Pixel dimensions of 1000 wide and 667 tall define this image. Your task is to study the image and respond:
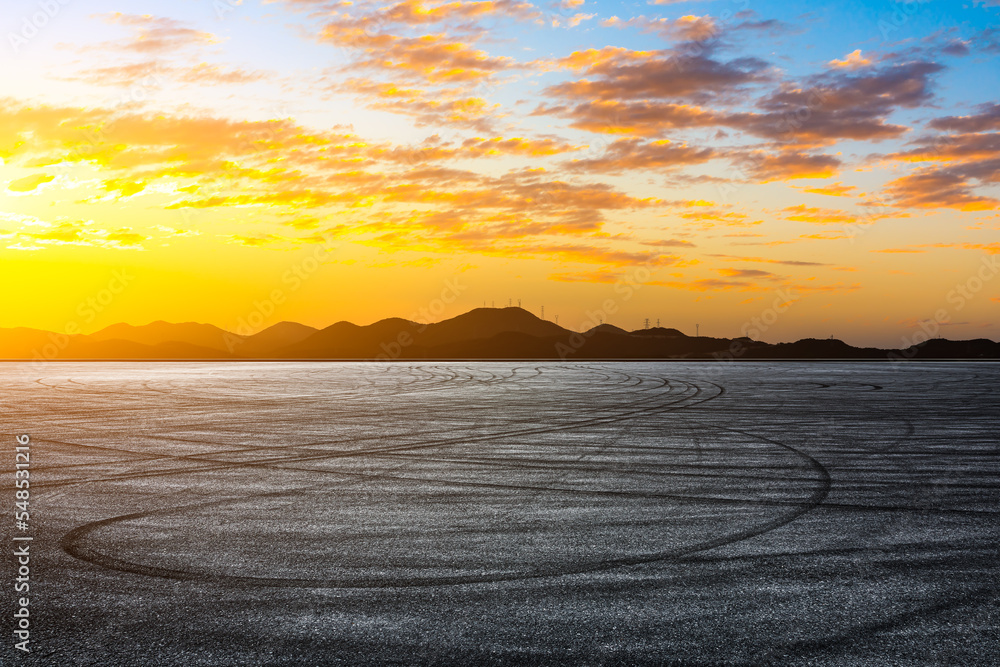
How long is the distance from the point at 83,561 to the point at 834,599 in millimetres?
5760

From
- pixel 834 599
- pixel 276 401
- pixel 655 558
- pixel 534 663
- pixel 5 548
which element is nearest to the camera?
pixel 534 663

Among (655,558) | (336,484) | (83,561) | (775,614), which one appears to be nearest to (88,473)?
(336,484)

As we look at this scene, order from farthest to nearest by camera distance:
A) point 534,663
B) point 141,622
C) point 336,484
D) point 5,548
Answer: point 336,484 → point 5,548 → point 141,622 → point 534,663

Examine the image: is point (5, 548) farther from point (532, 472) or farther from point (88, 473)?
point (532, 472)

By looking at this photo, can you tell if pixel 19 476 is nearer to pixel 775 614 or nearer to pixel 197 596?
pixel 197 596

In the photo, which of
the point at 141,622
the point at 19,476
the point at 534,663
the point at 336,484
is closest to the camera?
the point at 534,663

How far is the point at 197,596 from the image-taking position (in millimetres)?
5410

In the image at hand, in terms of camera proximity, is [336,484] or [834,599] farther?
[336,484]

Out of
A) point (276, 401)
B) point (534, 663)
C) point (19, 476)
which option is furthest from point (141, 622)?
point (276, 401)

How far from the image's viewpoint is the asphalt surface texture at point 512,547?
15.1ft

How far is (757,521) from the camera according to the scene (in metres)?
7.53

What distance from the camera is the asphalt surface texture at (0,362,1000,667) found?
4.62 metres

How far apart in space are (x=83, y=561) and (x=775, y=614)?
5324mm

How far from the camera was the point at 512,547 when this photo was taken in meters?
6.59
